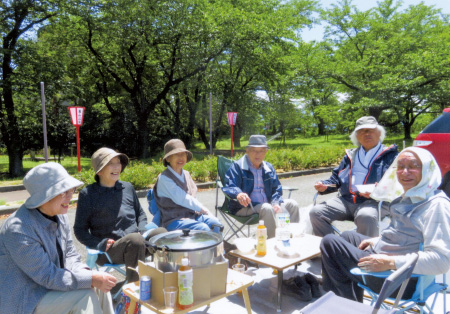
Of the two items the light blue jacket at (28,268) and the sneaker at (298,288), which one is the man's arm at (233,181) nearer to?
the sneaker at (298,288)

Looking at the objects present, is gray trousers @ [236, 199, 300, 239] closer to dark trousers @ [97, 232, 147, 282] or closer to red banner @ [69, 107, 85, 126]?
dark trousers @ [97, 232, 147, 282]

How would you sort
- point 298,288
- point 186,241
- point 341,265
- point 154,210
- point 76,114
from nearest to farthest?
point 186,241
point 341,265
point 298,288
point 154,210
point 76,114

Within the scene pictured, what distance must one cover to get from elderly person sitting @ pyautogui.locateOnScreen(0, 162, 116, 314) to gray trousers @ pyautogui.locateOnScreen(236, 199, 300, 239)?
6.49 feet

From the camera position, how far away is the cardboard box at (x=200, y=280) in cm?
196

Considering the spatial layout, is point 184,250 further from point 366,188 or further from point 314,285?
point 366,188

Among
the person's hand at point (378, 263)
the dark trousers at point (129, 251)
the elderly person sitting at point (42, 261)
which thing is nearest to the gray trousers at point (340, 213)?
the person's hand at point (378, 263)

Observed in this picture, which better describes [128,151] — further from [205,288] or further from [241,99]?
→ [205,288]

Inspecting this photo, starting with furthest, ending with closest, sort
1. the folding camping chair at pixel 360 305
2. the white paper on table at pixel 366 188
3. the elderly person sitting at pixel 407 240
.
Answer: the white paper on table at pixel 366 188
the elderly person sitting at pixel 407 240
the folding camping chair at pixel 360 305

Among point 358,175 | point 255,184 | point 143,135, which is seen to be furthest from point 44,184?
point 143,135

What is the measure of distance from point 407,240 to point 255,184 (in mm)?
1952

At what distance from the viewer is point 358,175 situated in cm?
374

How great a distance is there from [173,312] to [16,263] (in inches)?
33.4

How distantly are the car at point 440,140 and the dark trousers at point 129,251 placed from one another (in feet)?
10.00

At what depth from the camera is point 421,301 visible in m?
2.00
